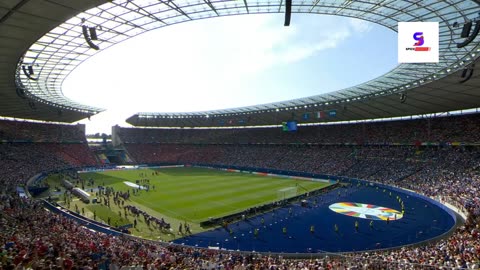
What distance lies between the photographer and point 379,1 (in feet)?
76.7

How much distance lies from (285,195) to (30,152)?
53.6 meters

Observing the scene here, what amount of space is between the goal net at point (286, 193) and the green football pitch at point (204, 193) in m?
0.15

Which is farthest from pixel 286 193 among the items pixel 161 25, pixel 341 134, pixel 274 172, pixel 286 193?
pixel 341 134

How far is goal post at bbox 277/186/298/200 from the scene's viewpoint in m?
42.0

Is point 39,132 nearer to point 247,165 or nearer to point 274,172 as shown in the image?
point 247,165

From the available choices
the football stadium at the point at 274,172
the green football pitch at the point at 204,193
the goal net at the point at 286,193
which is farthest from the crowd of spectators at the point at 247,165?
the goal net at the point at 286,193

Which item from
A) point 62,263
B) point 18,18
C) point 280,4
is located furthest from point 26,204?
point 280,4

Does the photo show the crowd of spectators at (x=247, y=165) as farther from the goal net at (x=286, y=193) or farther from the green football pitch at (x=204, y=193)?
the goal net at (x=286, y=193)

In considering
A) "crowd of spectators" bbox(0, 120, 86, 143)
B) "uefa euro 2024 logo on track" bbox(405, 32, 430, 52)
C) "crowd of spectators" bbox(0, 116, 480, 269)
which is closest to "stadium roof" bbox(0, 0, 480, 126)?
"uefa euro 2024 logo on track" bbox(405, 32, 430, 52)

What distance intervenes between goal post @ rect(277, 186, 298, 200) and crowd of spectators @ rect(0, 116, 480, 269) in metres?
15.2

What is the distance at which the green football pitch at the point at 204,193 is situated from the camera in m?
35.8

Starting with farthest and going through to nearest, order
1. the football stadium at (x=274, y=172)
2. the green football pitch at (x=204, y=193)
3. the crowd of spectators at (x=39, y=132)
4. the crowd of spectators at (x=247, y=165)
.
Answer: the crowd of spectators at (x=39, y=132) → the green football pitch at (x=204, y=193) → the football stadium at (x=274, y=172) → the crowd of spectators at (x=247, y=165)

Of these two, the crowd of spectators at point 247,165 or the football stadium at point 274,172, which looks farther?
the football stadium at point 274,172

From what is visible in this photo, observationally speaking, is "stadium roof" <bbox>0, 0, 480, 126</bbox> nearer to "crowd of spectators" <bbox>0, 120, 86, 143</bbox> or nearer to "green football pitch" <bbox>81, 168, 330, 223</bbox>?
"green football pitch" <bbox>81, 168, 330, 223</bbox>
